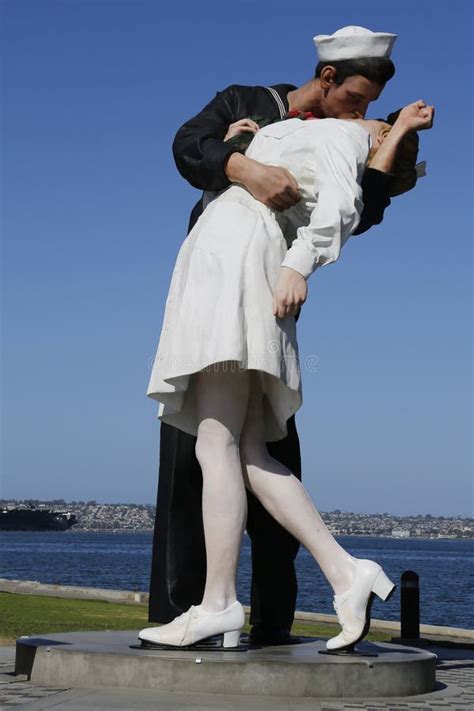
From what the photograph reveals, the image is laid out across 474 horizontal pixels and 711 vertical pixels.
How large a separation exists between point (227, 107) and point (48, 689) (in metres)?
3.15

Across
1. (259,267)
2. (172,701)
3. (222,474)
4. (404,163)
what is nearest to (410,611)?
(404,163)

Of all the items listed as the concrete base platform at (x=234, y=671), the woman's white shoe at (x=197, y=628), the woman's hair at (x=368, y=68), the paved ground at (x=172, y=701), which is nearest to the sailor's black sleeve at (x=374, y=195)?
the woman's hair at (x=368, y=68)

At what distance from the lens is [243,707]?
458 centimetres

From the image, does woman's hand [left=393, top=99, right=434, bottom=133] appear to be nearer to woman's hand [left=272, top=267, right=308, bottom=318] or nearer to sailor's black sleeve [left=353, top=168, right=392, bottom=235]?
sailor's black sleeve [left=353, top=168, right=392, bottom=235]

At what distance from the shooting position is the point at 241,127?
6.08 meters

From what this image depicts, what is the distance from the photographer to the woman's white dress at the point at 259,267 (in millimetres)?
5328

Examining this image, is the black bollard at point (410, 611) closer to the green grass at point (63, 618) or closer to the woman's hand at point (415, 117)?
the green grass at point (63, 618)

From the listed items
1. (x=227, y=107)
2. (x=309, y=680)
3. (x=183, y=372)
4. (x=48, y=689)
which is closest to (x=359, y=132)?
(x=227, y=107)

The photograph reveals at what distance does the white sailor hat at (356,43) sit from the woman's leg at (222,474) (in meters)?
1.63

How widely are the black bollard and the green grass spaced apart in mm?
275

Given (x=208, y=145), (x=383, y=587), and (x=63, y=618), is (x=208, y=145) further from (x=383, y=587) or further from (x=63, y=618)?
(x=63, y=618)

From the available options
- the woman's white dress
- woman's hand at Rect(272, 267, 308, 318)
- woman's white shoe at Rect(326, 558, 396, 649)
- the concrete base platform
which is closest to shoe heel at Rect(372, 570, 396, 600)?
woman's white shoe at Rect(326, 558, 396, 649)

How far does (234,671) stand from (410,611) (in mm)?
7604

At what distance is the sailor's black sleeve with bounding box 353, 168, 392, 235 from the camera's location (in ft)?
19.4
